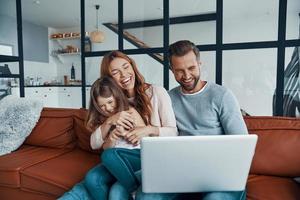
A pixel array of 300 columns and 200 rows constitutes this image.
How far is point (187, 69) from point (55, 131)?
1145 millimetres

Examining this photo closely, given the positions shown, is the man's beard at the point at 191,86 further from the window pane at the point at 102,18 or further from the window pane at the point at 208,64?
the window pane at the point at 102,18

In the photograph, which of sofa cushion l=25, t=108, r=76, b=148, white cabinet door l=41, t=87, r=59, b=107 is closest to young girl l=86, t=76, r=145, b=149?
sofa cushion l=25, t=108, r=76, b=148

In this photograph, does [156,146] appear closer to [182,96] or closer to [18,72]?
[182,96]

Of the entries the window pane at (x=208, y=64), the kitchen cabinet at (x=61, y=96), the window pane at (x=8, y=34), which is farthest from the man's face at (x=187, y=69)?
the kitchen cabinet at (x=61, y=96)

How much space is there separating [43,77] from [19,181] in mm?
4456

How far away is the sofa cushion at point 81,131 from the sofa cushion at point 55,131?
2.1 inches

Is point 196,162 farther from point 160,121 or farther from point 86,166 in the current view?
point 86,166

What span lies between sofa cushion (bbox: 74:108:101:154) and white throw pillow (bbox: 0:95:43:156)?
31 centimetres

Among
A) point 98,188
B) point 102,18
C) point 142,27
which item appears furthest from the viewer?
point 102,18

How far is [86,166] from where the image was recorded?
1436 mm

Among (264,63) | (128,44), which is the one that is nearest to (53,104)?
(128,44)

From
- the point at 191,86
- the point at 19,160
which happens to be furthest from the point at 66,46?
the point at 191,86

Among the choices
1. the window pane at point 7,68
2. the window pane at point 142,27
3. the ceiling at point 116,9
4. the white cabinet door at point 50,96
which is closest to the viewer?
the ceiling at point 116,9

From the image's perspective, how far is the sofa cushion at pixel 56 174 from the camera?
128 centimetres
